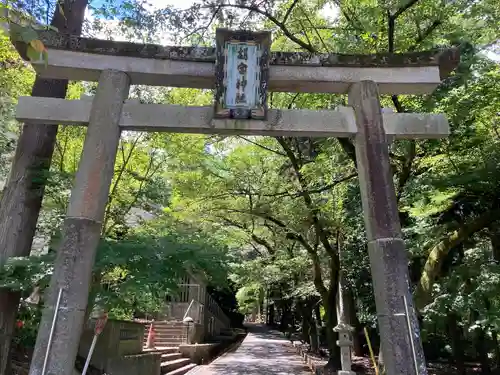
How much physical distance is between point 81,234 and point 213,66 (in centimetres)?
308

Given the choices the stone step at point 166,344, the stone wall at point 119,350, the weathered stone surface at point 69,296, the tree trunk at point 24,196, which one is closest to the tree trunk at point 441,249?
the stone wall at point 119,350

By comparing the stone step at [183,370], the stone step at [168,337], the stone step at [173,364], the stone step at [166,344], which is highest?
the stone step at [168,337]

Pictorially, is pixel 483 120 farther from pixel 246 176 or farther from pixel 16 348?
pixel 16 348

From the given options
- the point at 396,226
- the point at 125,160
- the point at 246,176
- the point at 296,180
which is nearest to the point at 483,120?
the point at 396,226

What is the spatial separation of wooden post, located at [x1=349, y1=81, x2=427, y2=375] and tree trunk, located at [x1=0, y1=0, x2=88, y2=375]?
5898 mm

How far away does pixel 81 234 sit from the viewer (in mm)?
5266

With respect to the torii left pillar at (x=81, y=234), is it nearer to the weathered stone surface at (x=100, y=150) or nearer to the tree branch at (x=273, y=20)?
the weathered stone surface at (x=100, y=150)

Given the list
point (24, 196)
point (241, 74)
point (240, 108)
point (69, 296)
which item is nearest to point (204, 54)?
point (241, 74)

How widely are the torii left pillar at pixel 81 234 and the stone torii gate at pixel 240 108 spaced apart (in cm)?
1

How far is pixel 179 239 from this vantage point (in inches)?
312

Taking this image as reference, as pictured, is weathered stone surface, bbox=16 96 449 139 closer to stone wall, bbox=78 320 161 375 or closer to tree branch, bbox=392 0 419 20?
tree branch, bbox=392 0 419 20

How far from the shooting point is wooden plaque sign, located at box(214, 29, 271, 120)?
5.97m

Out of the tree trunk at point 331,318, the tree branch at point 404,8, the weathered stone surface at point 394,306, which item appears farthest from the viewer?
the tree trunk at point 331,318

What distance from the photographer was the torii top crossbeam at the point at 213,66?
20.0ft
